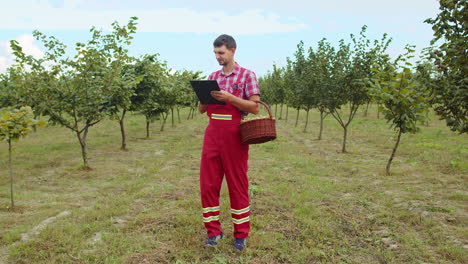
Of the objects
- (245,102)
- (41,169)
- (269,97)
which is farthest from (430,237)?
(269,97)

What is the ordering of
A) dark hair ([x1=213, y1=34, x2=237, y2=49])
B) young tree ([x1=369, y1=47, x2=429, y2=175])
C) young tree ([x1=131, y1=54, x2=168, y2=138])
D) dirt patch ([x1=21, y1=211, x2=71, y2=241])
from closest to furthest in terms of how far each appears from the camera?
dark hair ([x1=213, y1=34, x2=237, y2=49]) < dirt patch ([x1=21, y1=211, x2=71, y2=241]) < young tree ([x1=369, y1=47, x2=429, y2=175]) < young tree ([x1=131, y1=54, x2=168, y2=138])

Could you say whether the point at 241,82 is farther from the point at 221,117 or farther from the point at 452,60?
the point at 452,60

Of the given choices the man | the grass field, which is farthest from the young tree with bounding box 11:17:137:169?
the man

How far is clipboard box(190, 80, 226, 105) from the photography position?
341 cm

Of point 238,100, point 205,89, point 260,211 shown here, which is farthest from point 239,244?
point 205,89

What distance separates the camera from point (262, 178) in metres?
Answer: 8.13

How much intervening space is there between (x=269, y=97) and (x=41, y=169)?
2486 cm

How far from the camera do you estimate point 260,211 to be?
219 inches

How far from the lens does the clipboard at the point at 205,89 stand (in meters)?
3.41

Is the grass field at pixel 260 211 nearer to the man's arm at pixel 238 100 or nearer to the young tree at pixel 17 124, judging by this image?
the young tree at pixel 17 124

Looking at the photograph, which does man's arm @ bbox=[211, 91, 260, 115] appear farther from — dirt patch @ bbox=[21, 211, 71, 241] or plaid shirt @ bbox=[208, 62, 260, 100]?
dirt patch @ bbox=[21, 211, 71, 241]

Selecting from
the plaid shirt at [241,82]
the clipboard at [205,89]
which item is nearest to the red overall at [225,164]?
the clipboard at [205,89]

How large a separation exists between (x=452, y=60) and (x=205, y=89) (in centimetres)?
373

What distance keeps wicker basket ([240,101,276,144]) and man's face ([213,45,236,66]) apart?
74cm
